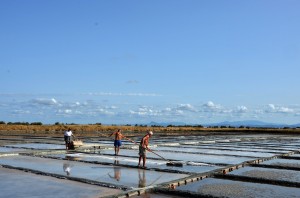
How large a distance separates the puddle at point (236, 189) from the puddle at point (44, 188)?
2.26 meters

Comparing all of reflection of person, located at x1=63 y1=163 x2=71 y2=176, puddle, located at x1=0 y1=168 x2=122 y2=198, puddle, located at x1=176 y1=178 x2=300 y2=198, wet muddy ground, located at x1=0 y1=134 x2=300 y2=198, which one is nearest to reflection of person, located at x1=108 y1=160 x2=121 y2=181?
wet muddy ground, located at x1=0 y1=134 x2=300 y2=198

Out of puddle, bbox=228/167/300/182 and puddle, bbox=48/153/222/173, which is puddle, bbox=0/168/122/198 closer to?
puddle, bbox=48/153/222/173

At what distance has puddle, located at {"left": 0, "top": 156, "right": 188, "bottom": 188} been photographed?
1118 cm

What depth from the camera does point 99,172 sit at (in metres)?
12.7

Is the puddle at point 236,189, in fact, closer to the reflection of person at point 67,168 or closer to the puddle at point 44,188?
the puddle at point 44,188

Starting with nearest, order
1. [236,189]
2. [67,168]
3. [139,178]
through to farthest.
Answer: [236,189] < [139,178] < [67,168]

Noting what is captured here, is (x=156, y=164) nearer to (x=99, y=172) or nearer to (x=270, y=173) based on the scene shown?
(x=99, y=172)

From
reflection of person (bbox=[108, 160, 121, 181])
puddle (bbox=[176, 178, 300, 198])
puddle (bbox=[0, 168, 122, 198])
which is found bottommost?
puddle (bbox=[176, 178, 300, 198])

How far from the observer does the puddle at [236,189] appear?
9602mm

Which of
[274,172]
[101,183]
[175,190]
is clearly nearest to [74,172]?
[101,183]

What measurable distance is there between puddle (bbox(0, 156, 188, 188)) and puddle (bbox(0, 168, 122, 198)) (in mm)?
864

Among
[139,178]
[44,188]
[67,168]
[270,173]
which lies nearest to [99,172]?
[67,168]

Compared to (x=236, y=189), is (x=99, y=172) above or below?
above

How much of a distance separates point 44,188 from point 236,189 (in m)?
5.11
